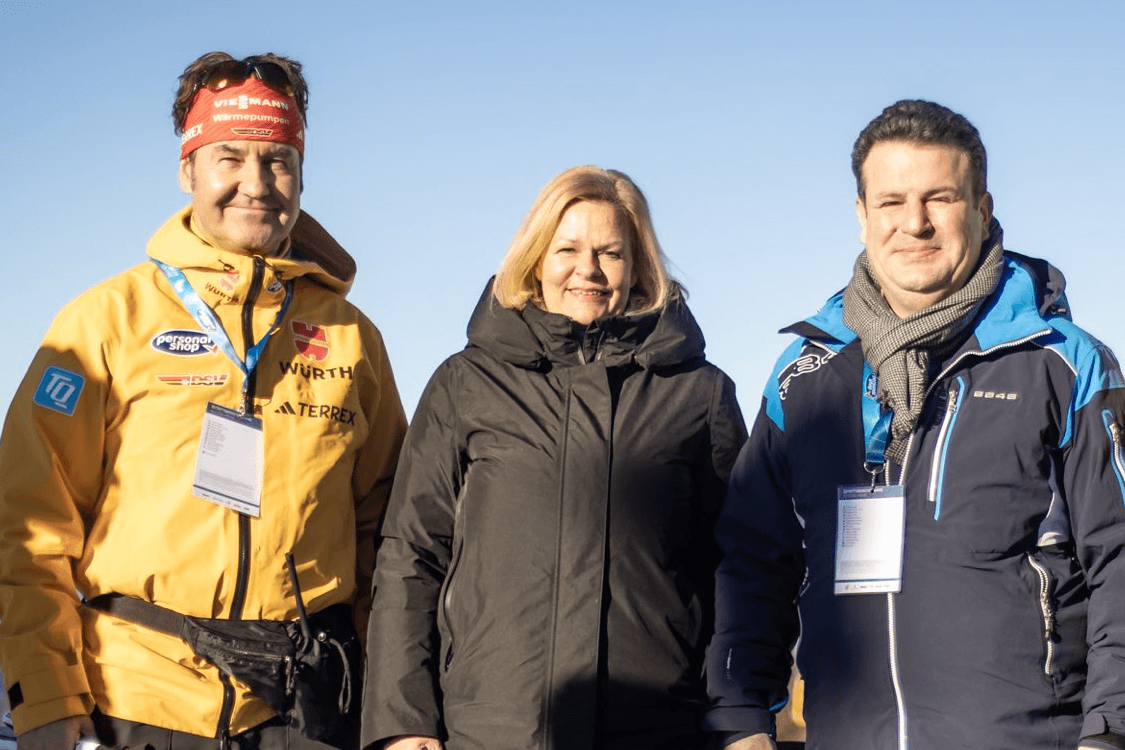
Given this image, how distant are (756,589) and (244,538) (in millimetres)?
1397

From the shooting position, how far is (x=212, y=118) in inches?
157

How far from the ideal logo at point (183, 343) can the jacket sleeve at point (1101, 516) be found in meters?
2.33

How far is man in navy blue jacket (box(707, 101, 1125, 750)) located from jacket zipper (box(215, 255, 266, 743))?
128 centimetres

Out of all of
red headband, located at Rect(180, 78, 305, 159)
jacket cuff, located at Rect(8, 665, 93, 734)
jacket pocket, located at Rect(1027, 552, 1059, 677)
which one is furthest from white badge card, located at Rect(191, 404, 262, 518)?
jacket pocket, located at Rect(1027, 552, 1059, 677)

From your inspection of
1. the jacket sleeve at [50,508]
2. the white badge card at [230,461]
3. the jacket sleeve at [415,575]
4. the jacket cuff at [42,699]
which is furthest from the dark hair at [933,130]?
the jacket cuff at [42,699]

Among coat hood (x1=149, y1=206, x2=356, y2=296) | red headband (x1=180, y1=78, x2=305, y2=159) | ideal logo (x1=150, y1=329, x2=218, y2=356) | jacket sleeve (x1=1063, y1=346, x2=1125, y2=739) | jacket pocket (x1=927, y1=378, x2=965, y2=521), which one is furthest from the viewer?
red headband (x1=180, y1=78, x2=305, y2=159)

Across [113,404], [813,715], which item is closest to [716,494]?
[813,715]

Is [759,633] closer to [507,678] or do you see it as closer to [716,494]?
[716,494]

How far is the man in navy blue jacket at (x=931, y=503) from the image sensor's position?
3043mm

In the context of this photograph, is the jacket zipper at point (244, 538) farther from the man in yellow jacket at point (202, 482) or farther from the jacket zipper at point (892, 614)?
the jacket zipper at point (892, 614)

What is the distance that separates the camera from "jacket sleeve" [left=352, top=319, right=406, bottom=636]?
3994 mm

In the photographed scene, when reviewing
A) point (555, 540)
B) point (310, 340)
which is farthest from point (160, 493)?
point (555, 540)

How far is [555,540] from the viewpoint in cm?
345

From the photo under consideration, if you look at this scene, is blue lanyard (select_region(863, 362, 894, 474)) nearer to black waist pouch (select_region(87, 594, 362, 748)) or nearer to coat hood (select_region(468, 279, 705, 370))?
coat hood (select_region(468, 279, 705, 370))
